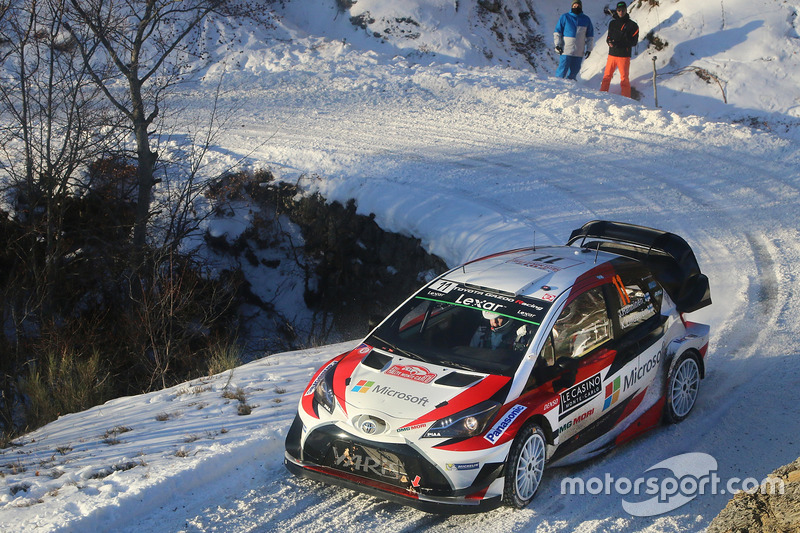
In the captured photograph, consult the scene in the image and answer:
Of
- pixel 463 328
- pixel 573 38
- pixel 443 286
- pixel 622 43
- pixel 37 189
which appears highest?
pixel 573 38

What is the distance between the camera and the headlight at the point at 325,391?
521cm

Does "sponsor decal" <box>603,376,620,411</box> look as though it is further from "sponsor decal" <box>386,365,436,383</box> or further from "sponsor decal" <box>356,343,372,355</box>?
"sponsor decal" <box>356,343,372,355</box>

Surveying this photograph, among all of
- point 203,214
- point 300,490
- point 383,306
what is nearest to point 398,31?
point 203,214

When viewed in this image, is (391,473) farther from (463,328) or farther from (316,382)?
(463,328)

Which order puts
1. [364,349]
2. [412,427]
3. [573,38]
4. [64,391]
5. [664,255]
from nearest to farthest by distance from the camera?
[412,427] < [364,349] < [664,255] < [64,391] < [573,38]

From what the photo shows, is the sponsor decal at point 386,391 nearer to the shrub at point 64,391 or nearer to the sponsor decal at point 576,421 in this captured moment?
the sponsor decal at point 576,421

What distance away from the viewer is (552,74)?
21.5 meters

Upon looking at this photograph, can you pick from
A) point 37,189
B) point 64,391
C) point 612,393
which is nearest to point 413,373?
point 612,393

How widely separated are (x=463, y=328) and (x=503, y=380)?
714 mm

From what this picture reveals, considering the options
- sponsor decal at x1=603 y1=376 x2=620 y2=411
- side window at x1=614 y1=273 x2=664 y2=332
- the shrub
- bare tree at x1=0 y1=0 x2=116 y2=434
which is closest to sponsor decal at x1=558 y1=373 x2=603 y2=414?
sponsor decal at x1=603 y1=376 x2=620 y2=411

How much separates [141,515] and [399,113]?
496 inches

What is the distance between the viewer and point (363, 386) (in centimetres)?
518

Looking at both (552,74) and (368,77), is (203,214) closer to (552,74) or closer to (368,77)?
(368,77)

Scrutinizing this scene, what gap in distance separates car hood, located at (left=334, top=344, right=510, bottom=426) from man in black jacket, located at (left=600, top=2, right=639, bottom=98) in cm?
1369
